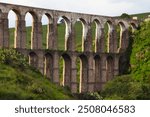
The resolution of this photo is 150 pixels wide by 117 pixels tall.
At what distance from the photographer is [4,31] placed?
6038cm

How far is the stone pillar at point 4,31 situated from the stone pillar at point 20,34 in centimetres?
180

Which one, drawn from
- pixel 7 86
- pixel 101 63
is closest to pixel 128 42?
pixel 101 63

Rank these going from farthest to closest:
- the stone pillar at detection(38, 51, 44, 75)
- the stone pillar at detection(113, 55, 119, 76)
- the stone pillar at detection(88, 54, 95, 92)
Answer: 1. the stone pillar at detection(113, 55, 119, 76)
2. the stone pillar at detection(88, 54, 95, 92)
3. the stone pillar at detection(38, 51, 44, 75)

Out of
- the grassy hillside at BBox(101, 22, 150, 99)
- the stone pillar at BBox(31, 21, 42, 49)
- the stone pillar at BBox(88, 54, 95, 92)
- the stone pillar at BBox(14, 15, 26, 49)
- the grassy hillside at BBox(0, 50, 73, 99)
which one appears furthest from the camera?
the stone pillar at BBox(88, 54, 95, 92)

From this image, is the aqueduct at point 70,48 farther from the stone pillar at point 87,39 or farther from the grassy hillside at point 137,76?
the grassy hillside at point 137,76

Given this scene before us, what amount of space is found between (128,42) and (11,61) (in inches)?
1424

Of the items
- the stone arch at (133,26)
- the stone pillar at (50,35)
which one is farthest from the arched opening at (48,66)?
the stone arch at (133,26)

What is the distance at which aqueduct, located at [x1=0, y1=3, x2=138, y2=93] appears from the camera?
62.4 meters

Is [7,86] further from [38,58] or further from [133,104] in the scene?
[38,58]

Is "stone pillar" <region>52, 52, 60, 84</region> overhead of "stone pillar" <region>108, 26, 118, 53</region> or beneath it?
beneath

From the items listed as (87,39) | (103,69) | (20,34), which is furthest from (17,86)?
(103,69)

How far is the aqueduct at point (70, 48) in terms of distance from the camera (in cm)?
6241

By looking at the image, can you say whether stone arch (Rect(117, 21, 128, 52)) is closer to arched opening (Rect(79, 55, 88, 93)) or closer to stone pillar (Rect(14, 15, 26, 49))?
arched opening (Rect(79, 55, 88, 93))

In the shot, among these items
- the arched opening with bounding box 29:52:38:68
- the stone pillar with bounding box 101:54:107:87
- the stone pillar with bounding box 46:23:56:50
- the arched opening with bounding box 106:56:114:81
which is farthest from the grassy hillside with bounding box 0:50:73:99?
the arched opening with bounding box 106:56:114:81
